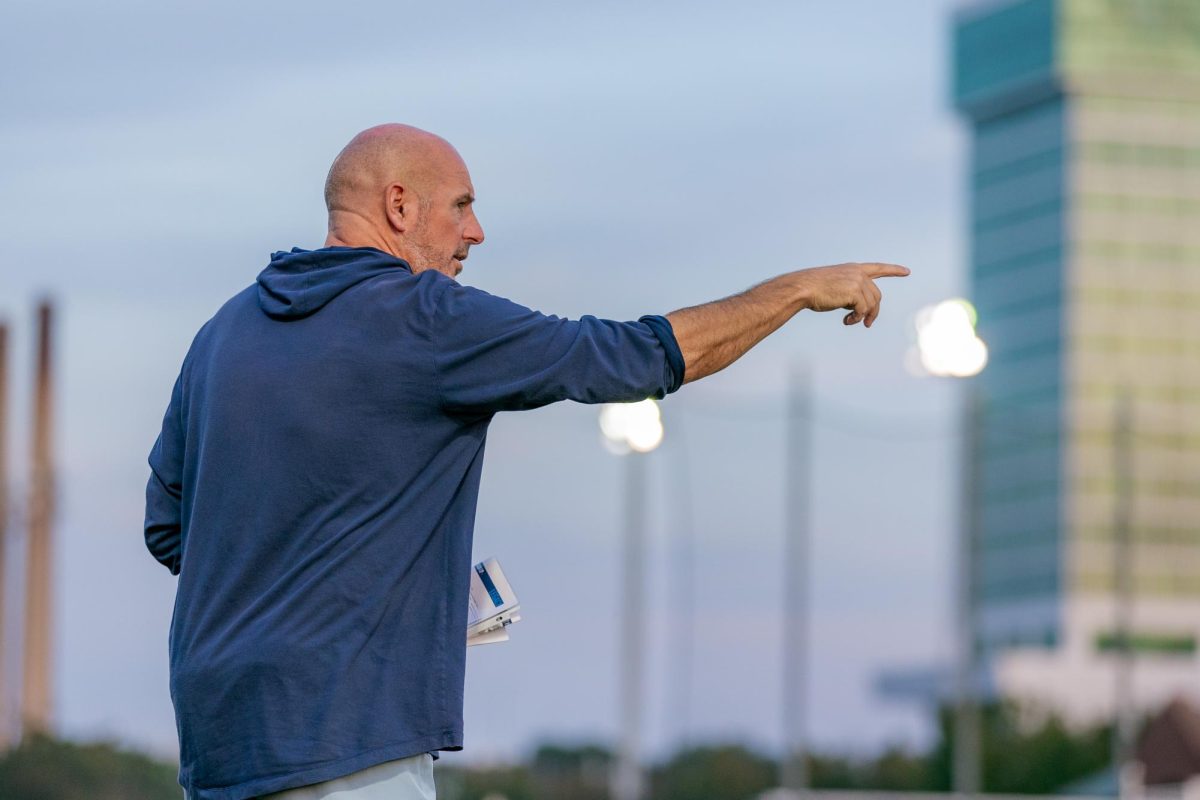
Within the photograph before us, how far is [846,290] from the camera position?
4.15m

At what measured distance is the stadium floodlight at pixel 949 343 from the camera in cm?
1455

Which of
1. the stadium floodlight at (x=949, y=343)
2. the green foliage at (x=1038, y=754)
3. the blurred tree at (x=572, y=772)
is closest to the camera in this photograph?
the stadium floodlight at (x=949, y=343)

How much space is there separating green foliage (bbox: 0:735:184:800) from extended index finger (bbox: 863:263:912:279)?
14636mm

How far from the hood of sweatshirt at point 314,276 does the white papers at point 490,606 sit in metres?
0.60

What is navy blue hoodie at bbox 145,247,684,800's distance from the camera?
12.4 feet

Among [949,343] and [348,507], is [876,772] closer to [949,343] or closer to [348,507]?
[949,343]

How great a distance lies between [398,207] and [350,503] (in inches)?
22.2

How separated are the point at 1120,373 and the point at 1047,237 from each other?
A: 33.7 ft

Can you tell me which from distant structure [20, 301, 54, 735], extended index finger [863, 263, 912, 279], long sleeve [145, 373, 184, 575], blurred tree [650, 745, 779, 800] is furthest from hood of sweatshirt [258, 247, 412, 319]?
blurred tree [650, 745, 779, 800]

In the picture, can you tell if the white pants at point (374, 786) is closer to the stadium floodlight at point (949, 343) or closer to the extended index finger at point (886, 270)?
the extended index finger at point (886, 270)

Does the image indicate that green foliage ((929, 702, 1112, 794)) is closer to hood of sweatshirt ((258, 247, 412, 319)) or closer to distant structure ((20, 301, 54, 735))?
distant structure ((20, 301, 54, 735))

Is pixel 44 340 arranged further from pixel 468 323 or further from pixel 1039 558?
pixel 1039 558

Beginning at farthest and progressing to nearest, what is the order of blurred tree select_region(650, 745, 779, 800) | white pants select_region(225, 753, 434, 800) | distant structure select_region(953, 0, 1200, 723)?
distant structure select_region(953, 0, 1200, 723), blurred tree select_region(650, 745, 779, 800), white pants select_region(225, 753, 434, 800)

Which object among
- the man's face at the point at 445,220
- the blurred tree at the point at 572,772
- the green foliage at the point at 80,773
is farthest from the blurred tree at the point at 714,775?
the man's face at the point at 445,220
